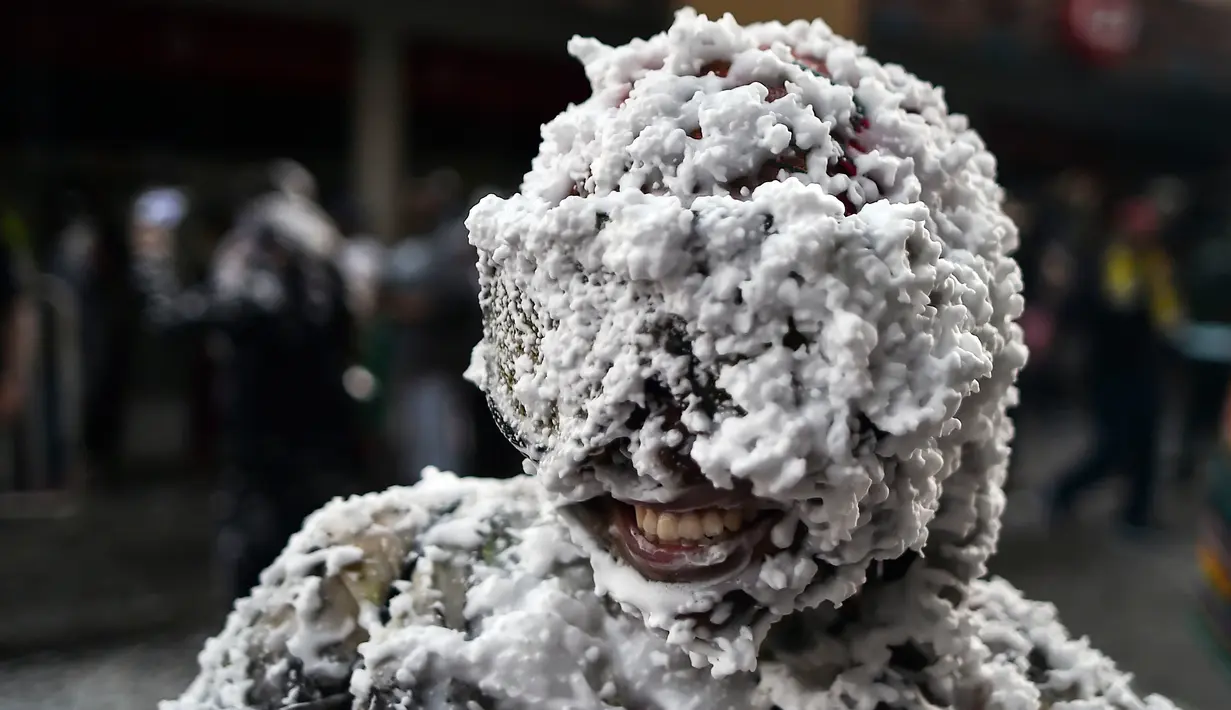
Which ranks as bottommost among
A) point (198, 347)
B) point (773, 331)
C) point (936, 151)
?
point (773, 331)

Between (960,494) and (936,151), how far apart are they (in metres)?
0.24

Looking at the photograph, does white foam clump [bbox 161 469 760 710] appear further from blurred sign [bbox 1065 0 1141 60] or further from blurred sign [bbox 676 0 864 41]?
blurred sign [bbox 1065 0 1141 60]

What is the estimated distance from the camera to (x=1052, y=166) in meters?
3.16

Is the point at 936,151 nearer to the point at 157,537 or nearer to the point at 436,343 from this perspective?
the point at 436,343

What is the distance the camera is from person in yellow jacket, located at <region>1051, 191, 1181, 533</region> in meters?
3.24

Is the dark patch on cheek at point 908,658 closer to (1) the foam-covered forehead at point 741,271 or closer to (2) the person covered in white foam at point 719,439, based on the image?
(2) the person covered in white foam at point 719,439

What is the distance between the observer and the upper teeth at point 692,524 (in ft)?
2.08

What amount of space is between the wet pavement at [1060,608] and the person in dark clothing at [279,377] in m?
0.27

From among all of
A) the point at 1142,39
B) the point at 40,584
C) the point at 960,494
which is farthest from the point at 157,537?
the point at 1142,39

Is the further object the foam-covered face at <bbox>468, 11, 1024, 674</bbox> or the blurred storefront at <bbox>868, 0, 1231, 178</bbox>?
the blurred storefront at <bbox>868, 0, 1231, 178</bbox>

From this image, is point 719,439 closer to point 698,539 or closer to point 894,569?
point 698,539

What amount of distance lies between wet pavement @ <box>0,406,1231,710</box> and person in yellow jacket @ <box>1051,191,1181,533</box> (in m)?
0.15

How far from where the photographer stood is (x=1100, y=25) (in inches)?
127

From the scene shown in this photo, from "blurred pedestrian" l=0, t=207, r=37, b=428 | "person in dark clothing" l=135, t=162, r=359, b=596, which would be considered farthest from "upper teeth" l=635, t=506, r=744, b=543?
"blurred pedestrian" l=0, t=207, r=37, b=428
